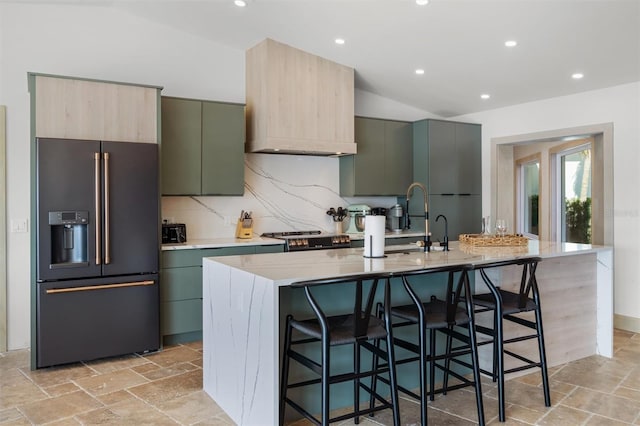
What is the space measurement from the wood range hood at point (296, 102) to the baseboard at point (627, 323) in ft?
10.4

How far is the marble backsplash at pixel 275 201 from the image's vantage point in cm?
504

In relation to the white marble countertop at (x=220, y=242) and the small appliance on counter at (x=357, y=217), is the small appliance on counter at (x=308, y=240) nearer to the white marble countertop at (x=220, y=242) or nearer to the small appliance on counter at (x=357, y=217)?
the white marble countertop at (x=220, y=242)

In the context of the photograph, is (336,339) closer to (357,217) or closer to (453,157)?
(357,217)

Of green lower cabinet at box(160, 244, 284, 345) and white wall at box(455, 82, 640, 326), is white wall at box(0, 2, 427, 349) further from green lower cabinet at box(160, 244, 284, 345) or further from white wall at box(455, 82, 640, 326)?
white wall at box(455, 82, 640, 326)

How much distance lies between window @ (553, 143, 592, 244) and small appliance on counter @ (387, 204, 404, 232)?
2558mm

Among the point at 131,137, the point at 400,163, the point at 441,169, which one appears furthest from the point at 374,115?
the point at 131,137

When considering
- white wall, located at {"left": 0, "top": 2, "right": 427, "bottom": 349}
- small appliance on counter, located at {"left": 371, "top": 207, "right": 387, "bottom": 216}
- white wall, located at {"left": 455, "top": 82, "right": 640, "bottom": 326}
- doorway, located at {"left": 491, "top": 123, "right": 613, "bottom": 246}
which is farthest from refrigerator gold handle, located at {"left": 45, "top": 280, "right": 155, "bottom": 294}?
white wall, located at {"left": 455, "top": 82, "right": 640, "bottom": 326}

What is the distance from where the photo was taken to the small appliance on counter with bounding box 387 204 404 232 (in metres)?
6.10

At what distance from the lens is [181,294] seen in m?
4.38

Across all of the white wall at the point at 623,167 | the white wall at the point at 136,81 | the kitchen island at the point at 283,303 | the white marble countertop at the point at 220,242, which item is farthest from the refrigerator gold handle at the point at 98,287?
the white wall at the point at 623,167

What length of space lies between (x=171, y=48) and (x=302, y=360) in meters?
3.72

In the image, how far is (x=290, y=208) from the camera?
18.5 ft

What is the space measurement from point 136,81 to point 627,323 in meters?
5.36

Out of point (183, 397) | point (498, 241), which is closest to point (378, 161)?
point (498, 241)
